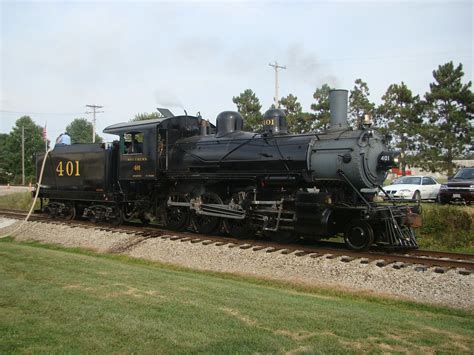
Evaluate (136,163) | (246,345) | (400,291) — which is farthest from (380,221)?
(136,163)

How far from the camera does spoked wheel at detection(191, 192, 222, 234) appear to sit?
1347cm

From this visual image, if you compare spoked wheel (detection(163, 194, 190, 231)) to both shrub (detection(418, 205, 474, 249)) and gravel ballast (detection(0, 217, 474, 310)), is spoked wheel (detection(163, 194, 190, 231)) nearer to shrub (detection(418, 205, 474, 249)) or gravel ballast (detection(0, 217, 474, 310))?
gravel ballast (detection(0, 217, 474, 310))

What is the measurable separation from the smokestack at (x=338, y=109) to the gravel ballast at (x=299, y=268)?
3.61 metres

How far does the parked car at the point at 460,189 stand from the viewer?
17.8 m

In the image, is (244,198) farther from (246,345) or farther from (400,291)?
(246,345)

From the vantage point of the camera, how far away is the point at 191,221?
46.9 feet

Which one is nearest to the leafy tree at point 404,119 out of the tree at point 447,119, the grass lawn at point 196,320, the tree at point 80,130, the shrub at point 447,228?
the tree at point 447,119

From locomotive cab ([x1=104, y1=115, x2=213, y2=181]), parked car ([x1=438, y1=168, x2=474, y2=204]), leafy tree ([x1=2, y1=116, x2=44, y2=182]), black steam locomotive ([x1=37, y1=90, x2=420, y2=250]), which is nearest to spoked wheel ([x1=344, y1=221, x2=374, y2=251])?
black steam locomotive ([x1=37, y1=90, x2=420, y2=250])

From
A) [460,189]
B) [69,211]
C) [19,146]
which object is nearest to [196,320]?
[69,211]

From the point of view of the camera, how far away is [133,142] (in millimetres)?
15406

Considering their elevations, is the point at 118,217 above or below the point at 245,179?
below

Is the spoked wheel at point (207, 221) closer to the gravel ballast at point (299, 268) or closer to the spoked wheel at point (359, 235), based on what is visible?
the gravel ballast at point (299, 268)

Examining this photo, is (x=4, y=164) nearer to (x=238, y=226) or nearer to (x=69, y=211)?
(x=69, y=211)

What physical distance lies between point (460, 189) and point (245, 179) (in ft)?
32.4
